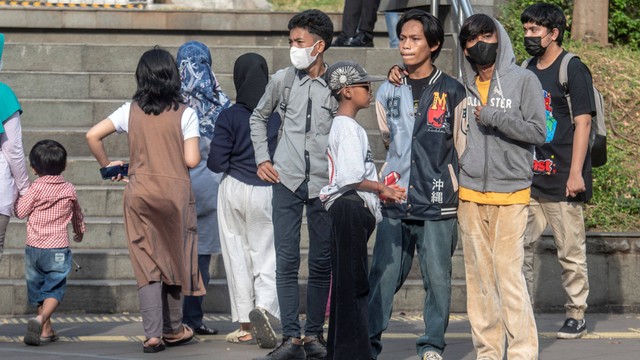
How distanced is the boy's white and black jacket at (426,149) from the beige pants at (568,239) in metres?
1.60

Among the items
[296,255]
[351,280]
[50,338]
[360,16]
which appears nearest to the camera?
[351,280]

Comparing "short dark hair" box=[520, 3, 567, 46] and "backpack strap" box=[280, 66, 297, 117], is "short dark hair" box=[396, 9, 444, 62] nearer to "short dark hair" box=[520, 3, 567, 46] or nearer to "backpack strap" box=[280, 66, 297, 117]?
"backpack strap" box=[280, 66, 297, 117]

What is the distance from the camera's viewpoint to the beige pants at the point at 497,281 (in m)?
7.95

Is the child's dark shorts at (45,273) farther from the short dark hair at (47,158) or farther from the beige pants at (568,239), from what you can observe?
the beige pants at (568,239)

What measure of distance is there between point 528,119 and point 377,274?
49.3 inches

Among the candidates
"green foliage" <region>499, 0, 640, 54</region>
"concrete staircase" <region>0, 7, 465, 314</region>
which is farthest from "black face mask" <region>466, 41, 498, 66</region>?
"green foliage" <region>499, 0, 640, 54</region>

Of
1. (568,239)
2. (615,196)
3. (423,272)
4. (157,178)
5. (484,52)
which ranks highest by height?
(484,52)

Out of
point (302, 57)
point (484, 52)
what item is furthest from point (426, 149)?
point (302, 57)

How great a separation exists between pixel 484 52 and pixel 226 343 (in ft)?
8.78

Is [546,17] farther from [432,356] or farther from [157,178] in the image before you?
[157,178]

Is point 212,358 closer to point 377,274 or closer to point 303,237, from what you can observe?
point 377,274

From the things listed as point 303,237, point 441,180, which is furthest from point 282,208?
point 303,237

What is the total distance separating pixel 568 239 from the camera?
946 centimetres

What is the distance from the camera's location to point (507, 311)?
7965 mm
